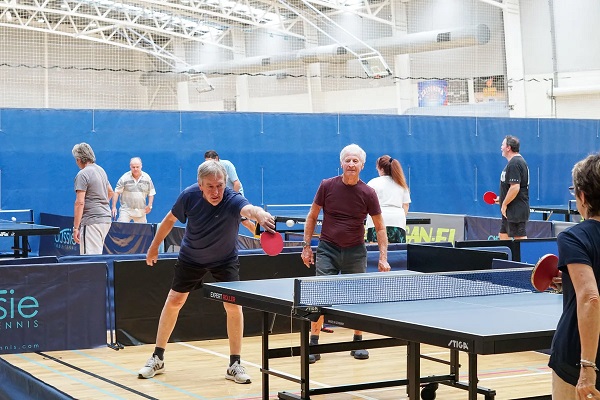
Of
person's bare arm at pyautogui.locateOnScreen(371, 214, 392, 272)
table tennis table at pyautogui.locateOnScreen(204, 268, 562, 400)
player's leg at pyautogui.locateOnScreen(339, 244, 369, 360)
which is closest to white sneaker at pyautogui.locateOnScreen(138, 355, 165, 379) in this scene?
table tennis table at pyautogui.locateOnScreen(204, 268, 562, 400)

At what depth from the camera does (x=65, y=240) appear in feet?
40.6

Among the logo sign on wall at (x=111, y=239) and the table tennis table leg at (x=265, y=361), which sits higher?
the logo sign on wall at (x=111, y=239)

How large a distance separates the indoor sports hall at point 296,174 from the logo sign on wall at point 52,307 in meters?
0.01

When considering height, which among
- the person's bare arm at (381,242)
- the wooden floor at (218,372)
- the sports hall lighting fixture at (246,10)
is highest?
the sports hall lighting fixture at (246,10)

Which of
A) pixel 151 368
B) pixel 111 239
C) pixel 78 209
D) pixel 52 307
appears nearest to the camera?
pixel 151 368

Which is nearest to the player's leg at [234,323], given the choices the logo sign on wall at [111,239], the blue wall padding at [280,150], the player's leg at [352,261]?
the player's leg at [352,261]

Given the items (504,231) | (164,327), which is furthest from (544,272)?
(504,231)

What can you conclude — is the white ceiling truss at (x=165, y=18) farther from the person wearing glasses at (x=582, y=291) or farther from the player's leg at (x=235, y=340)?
the person wearing glasses at (x=582, y=291)

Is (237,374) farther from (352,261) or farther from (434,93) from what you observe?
(434,93)

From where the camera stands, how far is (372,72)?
22281 millimetres

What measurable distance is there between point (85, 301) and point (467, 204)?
33.9 feet

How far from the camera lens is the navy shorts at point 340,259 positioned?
22.5 ft

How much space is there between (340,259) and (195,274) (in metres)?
1.14

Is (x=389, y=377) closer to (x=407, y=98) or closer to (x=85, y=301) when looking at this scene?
(x=85, y=301)
